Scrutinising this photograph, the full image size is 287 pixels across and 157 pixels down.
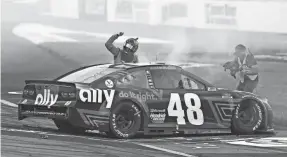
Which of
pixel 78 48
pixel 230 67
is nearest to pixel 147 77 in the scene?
pixel 230 67

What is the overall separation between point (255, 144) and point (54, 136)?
2964 millimetres

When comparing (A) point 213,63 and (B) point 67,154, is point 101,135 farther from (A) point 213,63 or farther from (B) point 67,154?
(A) point 213,63

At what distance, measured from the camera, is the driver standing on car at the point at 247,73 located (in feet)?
56.5

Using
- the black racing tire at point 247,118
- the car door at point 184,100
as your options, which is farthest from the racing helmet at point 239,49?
the car door at point 184,100

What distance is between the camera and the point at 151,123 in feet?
43.1

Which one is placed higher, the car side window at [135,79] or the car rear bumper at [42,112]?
the car side window at [135,79]

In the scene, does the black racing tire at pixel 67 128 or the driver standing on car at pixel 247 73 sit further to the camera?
the driver standing on car at pixel 247 73

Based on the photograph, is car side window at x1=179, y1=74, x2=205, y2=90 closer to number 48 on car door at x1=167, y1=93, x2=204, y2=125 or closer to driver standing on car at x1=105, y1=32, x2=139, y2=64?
number 48 on car door at x1=167, y1=93, x2=204, y2=125

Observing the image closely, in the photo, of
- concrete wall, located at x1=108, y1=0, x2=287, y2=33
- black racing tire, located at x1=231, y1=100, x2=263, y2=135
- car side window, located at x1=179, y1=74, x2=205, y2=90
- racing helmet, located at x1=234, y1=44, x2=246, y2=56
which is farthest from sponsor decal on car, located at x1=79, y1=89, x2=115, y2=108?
concrete wall, located at x1=108, y1=0, x2=287, y2=33

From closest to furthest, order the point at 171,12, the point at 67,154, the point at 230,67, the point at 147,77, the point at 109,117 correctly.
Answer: the point at 67,154
the point at 109,117
the point at 147,77
the point at 230,67
the point at 171,12

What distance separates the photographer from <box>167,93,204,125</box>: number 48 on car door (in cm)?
1342

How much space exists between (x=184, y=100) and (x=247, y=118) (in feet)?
4.40

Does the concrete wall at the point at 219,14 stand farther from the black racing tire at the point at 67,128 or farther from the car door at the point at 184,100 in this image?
the black racing tire at the point at 67,128

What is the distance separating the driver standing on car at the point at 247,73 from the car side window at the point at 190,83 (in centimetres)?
346
